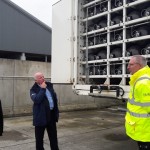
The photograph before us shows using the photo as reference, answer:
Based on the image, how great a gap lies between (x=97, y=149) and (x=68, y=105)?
22.9 feet

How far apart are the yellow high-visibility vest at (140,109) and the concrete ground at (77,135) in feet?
10.2

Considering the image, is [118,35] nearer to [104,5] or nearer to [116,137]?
[104,5]

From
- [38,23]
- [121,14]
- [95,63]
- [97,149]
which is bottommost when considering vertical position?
[97,149]

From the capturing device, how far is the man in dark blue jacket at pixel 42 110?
509 centimetres

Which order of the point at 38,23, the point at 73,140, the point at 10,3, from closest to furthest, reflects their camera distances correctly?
1. the point at 73,140
2. the point at 10,3
3. the point at 38,23

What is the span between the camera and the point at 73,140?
279 inches

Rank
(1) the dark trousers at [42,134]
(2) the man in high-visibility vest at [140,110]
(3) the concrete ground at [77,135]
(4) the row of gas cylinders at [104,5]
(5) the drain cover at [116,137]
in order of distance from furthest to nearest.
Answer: (5) the drain cover at [116,137] → (3) the concrete ground at [77,135] → (4) the row of gas cylinders at [104,5] → (1) the dark trousers at [42,134] → (2) the man in high-visibility vest at [140,110]

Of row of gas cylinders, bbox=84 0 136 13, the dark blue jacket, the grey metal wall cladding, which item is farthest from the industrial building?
the dark blue jacket

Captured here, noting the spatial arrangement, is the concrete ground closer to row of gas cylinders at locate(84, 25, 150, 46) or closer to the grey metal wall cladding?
row of gas cylinders at locate(84, 25, 150, 46)

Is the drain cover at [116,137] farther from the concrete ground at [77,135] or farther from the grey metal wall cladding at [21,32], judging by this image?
the grey metal wall cladding at [21,32]

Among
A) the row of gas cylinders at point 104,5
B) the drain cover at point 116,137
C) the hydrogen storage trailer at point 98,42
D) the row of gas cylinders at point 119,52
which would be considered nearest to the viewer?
the row of gas cylinders at point 119,52

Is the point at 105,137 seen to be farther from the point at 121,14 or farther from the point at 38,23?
the point at 38,23

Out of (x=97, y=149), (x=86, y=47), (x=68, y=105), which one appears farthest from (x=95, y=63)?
(x=68, y=105)

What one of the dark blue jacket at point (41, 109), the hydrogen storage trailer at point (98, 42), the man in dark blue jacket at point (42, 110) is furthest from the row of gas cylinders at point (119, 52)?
the dark blue jacket at point (41, 109)
